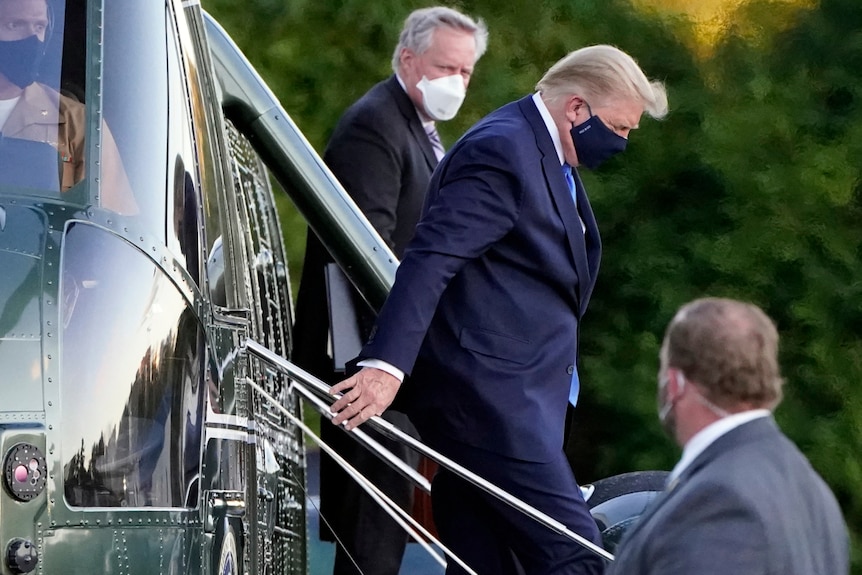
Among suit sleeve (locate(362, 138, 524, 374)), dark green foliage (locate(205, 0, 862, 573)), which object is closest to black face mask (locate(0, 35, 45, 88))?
suit sleeve (locate(362, 138, 524, 374))

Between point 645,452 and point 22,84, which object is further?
point 645,452

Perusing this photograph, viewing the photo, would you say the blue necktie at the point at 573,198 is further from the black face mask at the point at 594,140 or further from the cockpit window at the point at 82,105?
the cockpit window at the point at 82,105

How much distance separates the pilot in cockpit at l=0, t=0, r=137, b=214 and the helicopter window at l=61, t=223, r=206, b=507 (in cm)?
18

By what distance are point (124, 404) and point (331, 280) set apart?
6.97 ft

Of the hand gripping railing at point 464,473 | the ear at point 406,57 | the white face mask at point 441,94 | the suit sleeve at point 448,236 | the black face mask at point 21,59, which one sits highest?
the ear at point 406,57

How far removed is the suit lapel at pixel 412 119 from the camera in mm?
5566

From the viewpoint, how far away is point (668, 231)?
7711 millimetres

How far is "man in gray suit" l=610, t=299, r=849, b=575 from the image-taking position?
7.89 ft

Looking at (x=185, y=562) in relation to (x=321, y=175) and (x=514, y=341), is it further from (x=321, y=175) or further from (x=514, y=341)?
(x=321, y=175)

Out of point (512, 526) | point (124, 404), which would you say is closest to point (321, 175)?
point (512, 526)

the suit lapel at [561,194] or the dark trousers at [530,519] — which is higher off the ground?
the suit lapel at [561,194]

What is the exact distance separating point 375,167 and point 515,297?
5.23 ft

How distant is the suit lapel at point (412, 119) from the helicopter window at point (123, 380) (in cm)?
220

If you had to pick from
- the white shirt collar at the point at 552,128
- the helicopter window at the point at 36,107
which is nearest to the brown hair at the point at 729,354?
the helicopter window at the point at 36,107
